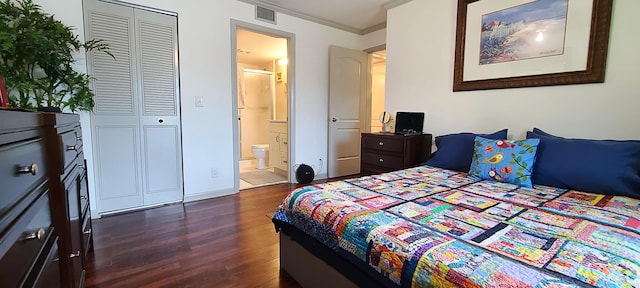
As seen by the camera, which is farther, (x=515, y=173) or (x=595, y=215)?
(x=515, y=173)

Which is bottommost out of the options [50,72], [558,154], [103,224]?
[103,224]

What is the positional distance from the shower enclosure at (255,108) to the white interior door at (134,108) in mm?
2828

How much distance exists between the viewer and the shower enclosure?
19.3 feet

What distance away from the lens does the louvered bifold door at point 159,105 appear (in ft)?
9.18

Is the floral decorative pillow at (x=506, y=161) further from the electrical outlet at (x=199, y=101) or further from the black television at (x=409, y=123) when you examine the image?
the electrical outlet at (x=199, y=101)

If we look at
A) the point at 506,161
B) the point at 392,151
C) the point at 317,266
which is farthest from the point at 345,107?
the point at 317,266

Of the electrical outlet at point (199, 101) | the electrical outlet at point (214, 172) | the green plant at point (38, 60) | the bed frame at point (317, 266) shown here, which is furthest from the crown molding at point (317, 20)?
the bed frame at point (317, 266)

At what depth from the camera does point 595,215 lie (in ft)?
4.16

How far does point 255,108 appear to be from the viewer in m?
6.02

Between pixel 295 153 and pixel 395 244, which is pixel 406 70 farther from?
pixel 395 244

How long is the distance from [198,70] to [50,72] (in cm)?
123

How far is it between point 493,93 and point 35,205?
3.06 metres

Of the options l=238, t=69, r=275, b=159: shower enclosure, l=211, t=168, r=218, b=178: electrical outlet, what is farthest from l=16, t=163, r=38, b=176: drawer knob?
l=238, t=69, r=275, b=159: shower enclosure

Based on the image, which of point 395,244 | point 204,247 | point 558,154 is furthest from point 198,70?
point 558,154
